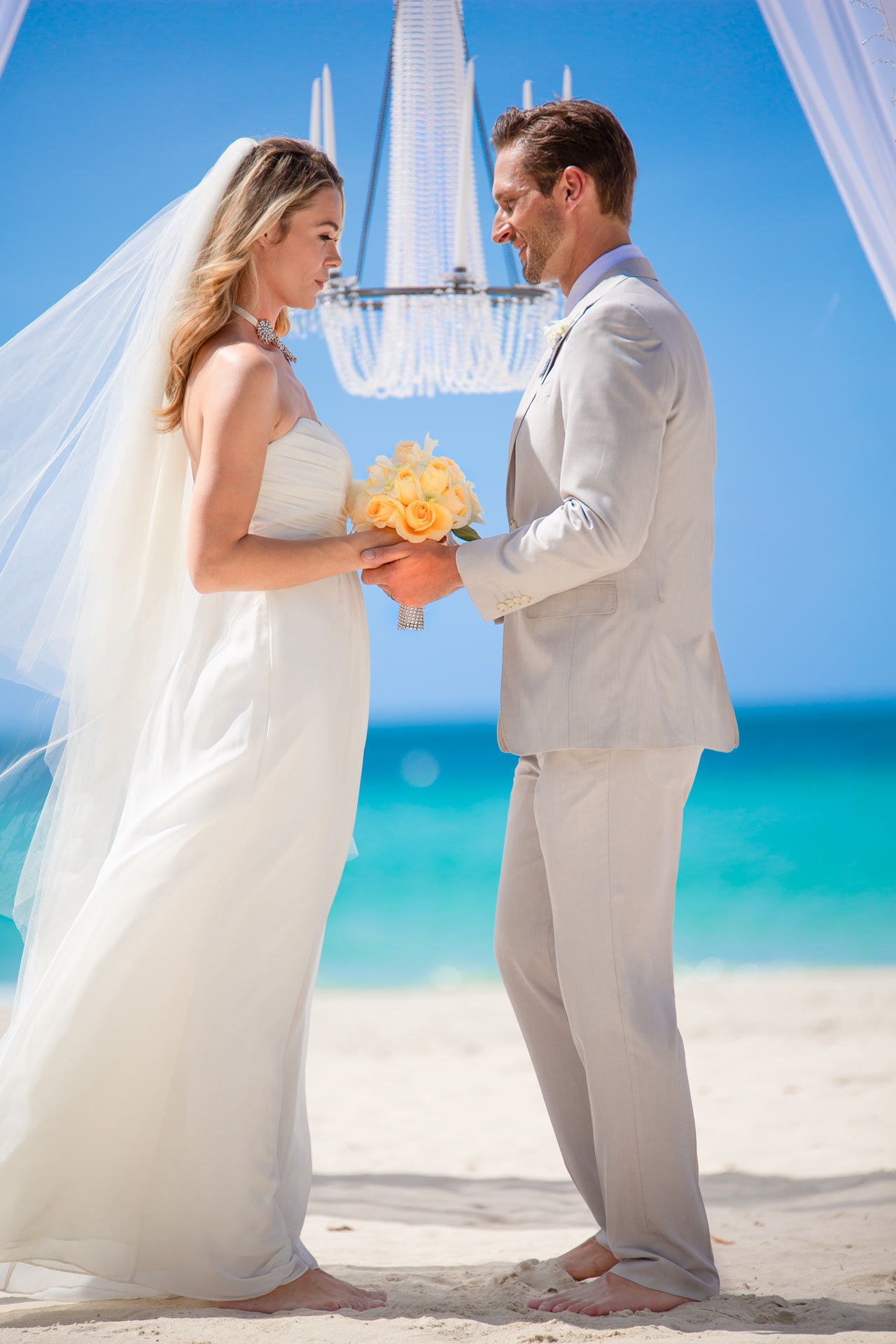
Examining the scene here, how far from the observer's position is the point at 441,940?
866cm

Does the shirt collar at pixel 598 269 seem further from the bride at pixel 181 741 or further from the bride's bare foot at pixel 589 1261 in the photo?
the bride's bare foot at pixel 589 1261

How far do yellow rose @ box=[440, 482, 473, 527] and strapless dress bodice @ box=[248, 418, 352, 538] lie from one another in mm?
227

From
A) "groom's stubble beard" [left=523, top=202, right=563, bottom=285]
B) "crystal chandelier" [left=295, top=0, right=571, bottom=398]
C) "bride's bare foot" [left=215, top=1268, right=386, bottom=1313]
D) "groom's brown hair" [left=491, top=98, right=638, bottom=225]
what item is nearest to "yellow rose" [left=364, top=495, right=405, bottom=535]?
"groom's stubble beard" [left=523, top=202, right=563, bottom=285]

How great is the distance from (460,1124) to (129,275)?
122 inches

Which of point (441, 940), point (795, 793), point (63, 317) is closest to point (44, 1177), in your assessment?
point (63, 317)

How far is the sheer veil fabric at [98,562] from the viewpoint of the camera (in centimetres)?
245

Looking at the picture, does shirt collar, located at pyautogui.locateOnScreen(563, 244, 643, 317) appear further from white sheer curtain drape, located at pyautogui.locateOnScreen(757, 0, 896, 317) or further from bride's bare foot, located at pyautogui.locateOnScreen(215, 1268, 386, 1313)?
bride's bare foot, located at pyautogui.locateOnScreen(215, 1268, 386, 1313)

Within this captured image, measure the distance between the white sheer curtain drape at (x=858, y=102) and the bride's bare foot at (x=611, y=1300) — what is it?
2368mm

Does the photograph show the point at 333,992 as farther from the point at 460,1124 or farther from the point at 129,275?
the point at 129,275

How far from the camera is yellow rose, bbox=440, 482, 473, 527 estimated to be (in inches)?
95.7

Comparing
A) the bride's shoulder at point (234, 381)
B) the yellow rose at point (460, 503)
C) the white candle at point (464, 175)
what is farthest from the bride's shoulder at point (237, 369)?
the white candle at point (464, 175)

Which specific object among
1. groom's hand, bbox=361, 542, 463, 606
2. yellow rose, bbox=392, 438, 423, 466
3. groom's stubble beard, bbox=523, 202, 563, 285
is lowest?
groom's hand, bbox=361, 542, 463, 606

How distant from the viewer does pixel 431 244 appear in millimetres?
5090

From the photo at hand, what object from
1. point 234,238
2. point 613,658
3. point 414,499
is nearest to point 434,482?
point 414,499
